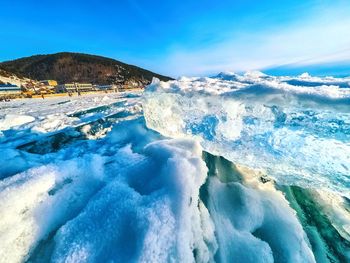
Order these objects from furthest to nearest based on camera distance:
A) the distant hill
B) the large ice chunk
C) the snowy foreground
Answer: the distant hill, the large ice chunk, the snowy foreground

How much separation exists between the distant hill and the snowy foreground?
5687 centimetres

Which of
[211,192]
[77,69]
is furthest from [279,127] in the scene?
[77,69]

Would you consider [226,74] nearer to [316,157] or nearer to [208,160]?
[208,160]

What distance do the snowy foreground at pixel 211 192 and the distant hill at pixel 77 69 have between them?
56.9 metres

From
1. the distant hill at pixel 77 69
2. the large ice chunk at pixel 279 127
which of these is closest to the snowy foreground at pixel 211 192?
the large ice chunk at pixel 279 127

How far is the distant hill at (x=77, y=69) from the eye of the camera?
197 feet

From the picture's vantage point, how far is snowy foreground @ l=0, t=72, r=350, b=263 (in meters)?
1.37

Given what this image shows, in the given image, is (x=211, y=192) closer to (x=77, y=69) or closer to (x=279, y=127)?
(x=279, y=127)

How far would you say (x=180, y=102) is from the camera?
9.89ft

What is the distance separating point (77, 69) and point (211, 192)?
7026 centimetres

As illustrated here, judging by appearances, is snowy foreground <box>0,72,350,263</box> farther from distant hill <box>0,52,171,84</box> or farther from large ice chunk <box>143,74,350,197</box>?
distant hill <box>0,52,171,84</box>

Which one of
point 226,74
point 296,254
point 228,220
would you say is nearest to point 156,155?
point 228,220

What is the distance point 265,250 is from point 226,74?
146 inches

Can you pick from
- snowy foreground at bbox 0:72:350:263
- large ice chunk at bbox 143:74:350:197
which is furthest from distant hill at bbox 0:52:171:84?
snowy foreground at bbox 0:72:350:263
